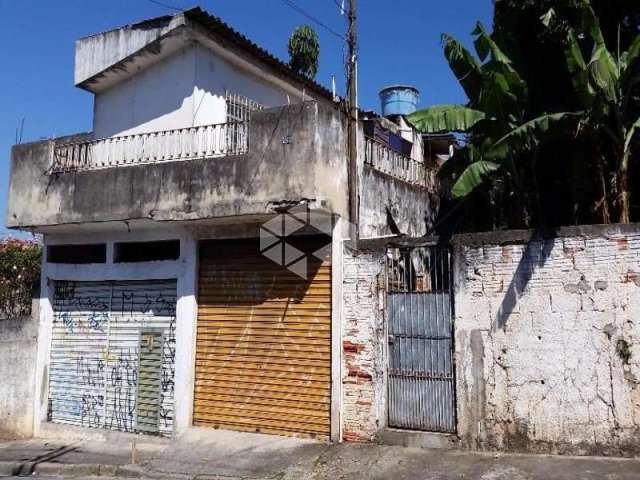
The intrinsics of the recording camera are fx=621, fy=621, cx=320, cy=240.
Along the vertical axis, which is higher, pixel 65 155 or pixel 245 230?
pixel 65 155

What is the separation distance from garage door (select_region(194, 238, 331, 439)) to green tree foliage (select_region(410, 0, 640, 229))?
2.98 metres

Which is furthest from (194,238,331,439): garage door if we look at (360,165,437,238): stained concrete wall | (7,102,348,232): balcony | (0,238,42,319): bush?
(0,238,42,319): bush

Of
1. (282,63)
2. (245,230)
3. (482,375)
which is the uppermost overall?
(282,63)

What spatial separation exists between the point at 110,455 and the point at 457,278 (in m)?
6.36

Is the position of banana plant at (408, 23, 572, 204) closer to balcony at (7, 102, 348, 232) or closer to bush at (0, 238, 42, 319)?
balcony at (7, 102, 348, 232)

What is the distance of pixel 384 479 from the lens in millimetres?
7812

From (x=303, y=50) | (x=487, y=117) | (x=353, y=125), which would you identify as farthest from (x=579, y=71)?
(x=303, y=50)

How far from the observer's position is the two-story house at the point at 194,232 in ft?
31.7

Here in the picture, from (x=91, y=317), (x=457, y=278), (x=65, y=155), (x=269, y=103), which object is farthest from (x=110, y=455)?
(x=269, y=103)

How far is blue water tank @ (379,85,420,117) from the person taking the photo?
17.3 metres

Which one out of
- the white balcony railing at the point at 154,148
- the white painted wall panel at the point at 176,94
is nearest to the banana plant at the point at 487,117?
the white balcony railing at the point at 154,148

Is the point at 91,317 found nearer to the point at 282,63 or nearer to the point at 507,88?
the point at 282,63

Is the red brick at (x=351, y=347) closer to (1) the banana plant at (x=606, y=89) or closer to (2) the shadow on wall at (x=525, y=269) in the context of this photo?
(2) the shadow on wall at (x=525, y=269)

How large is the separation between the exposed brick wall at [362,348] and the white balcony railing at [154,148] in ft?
9.00
